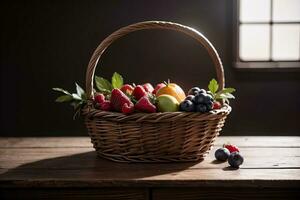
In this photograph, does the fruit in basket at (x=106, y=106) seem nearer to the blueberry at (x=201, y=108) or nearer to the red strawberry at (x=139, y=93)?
the red strawberry at (x=139, y=93)

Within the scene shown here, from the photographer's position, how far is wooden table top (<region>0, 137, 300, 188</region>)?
1.20 m

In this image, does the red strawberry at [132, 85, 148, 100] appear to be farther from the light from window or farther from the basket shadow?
the light from window

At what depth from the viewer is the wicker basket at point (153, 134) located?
4.42 ft

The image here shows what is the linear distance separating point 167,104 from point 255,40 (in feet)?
9.02

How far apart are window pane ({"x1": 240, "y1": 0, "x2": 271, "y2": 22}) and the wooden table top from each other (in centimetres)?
240

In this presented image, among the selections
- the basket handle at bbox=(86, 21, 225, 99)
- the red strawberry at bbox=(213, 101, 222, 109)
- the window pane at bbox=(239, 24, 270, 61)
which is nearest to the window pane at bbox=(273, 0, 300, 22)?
the window pane at bbox=(239, 24, 270, 61)

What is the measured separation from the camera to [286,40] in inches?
157

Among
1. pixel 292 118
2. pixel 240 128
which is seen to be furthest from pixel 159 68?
pixel 292 118

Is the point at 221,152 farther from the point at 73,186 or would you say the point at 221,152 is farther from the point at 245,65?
the point at 245,65

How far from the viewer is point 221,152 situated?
4.71 feet

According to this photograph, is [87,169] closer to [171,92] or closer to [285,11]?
[171,92]

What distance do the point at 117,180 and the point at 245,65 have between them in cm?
277

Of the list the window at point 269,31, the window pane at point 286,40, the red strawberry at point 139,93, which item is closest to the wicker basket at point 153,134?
the red strawberry at point 139,93

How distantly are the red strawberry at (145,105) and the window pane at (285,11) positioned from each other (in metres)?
2.86
